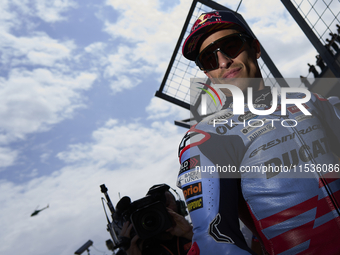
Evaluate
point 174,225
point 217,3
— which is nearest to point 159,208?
point 174,225

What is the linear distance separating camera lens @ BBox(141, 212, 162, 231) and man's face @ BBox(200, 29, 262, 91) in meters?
2.19

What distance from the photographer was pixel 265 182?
1019 mm

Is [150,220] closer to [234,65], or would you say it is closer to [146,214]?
[146,214]

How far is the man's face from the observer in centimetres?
133

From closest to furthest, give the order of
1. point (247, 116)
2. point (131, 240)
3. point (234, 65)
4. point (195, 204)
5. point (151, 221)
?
1. point (195, 204)
2. point (247, 116)
3. point (234, 65)
4. point (151, 221)
5. point (131, 240)

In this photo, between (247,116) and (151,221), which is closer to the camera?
(247,116)

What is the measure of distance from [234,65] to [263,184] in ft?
2.28

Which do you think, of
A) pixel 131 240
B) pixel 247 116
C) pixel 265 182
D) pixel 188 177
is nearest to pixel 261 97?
pixel 247 116

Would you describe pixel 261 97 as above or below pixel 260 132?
above

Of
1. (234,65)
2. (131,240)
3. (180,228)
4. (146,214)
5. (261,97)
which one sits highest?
(234,65)

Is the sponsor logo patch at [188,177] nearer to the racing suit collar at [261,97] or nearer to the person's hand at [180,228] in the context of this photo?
the racing suit collar at [261,97]

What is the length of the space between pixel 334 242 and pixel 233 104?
2.56 feet

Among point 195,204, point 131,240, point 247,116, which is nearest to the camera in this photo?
point 195,204

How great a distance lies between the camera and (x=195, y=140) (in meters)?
1.10
